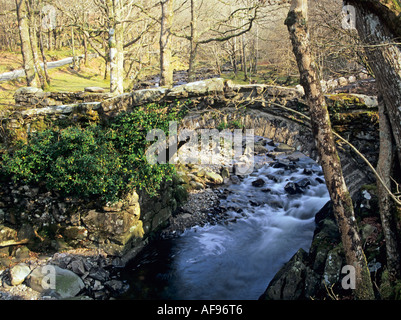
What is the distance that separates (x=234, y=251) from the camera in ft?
33.7

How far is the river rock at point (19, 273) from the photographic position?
7723mm

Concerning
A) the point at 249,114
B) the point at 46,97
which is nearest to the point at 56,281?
the point at 46,97

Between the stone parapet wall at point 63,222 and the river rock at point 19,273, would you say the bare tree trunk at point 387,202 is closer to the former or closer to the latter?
the stone parapet wall at point 63,222

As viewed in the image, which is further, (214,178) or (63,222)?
(214,178)

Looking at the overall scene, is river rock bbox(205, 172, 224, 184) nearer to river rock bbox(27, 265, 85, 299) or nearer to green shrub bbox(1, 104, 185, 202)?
green shrub bbox(1, 104, 185, 202)

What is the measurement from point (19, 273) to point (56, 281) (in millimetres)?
958

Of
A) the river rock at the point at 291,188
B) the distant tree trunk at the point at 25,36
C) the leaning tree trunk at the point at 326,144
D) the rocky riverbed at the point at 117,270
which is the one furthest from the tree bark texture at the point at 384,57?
the distant tree trunk at the point at 25,36

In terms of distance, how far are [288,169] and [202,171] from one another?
15.9 feet

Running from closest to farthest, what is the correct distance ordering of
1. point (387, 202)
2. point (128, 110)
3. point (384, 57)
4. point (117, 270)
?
point (384, 57), point (387, 202), point (117, 270), point (128, 110)

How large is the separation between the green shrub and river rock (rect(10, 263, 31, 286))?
86.0 inches

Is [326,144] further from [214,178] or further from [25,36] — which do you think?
[25,36]

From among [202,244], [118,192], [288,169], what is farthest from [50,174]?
[288,169]

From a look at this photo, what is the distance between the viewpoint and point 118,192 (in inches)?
374

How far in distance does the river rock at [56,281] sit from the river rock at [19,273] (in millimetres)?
201
